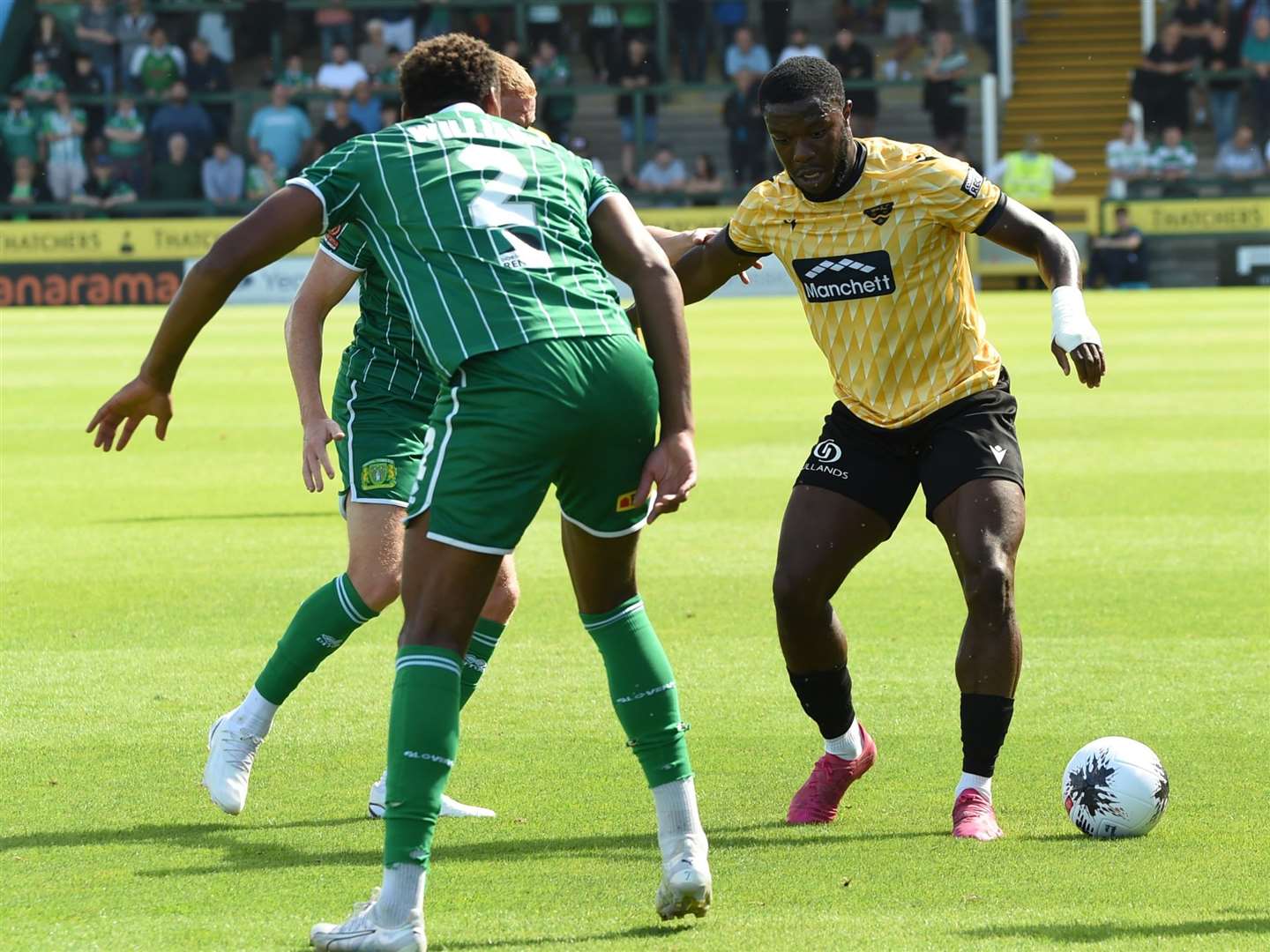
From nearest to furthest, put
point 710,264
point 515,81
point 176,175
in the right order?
point 515,81 → point 710,264 → point 176,175

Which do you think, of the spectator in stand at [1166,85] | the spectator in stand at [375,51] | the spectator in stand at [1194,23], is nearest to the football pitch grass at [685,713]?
the spectator in stand at [1166,85]

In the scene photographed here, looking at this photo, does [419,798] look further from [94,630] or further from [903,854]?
[94,630]

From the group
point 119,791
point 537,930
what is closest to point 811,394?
point 119,791

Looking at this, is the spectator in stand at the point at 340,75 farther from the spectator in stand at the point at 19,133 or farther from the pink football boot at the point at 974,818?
the pink football boot at the point at 974,818

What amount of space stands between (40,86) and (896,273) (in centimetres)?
3077

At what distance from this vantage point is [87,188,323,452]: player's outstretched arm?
4.10 m

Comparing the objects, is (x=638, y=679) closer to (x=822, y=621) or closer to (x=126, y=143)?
(x=822, y=621)

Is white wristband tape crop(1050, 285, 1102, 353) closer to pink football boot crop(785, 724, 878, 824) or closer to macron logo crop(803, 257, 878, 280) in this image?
macron logo crop(803, 257, 878, 280)

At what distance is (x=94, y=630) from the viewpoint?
27.3ft

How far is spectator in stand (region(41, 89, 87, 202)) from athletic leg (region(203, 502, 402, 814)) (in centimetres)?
2852

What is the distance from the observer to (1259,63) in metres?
33.8

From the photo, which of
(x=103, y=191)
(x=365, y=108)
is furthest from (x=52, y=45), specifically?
(x=365, y=108)

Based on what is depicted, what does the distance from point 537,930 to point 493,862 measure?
699 mm

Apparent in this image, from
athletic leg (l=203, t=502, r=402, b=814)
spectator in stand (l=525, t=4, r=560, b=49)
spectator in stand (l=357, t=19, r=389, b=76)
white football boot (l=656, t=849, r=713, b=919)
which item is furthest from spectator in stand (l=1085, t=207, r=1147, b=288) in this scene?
white football boot (l=656, t=849, r=713, b=919)
